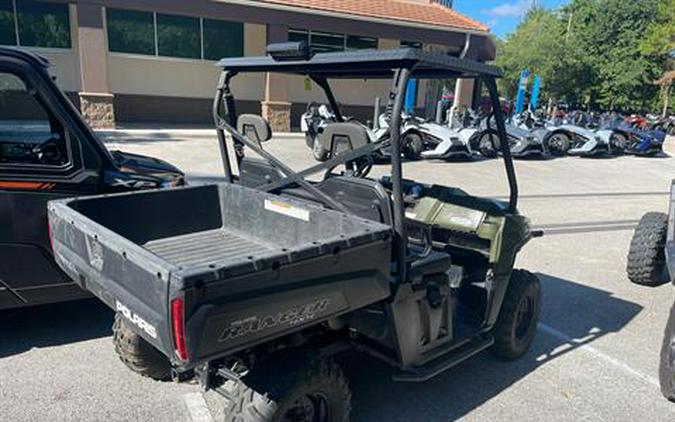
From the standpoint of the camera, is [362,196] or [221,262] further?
[362,196]

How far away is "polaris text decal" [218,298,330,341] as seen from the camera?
2.06m

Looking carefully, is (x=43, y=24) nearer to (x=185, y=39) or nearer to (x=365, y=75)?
(x=185, y=39)

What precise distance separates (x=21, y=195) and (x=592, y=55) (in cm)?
4067

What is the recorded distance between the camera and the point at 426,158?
1364 centimetres

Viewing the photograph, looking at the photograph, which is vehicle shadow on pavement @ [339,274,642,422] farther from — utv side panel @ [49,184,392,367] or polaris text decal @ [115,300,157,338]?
polaris text decal @ [115,300,157,338]

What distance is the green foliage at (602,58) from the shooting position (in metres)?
34.1

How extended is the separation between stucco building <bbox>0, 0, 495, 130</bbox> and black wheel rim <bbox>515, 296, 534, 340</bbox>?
38.5ft

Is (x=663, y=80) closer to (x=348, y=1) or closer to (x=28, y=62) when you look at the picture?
(x=348, y=1)

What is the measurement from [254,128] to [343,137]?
852 mm

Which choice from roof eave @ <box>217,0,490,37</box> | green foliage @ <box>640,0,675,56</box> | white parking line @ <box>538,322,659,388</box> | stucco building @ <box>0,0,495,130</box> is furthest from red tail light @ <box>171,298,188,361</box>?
green foliage @ <box>640,0,675,56</box>

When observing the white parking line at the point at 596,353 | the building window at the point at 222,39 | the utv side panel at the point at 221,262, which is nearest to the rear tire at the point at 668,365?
the white parking line at the point at 596,353

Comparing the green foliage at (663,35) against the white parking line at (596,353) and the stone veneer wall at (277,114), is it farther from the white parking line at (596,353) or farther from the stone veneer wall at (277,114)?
the white parking line at (596,353)

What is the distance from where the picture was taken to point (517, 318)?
384cm

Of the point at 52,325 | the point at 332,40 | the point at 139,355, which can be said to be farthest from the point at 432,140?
the point at 139,355
